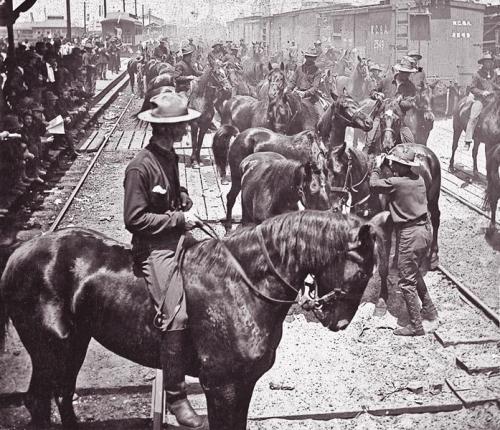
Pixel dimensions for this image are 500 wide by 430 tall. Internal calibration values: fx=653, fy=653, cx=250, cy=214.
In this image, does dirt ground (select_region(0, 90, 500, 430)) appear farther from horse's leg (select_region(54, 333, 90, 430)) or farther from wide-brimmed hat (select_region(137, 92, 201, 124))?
wide-brimmed hat (select_region(137, 92, 201, 124))

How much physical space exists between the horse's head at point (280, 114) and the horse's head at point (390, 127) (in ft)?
12.7

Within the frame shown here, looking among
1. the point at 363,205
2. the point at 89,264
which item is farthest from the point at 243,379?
the point at 363,205

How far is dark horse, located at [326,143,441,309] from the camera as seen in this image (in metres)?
8.33

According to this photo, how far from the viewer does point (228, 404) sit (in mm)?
4230

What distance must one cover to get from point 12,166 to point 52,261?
295 inches

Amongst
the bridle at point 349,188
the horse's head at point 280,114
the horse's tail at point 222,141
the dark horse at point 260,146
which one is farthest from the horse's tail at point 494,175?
the horse's tail at point 222,141

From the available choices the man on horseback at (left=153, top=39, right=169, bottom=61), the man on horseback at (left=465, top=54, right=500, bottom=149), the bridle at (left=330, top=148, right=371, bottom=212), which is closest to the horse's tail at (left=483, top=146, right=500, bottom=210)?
the bridle at (left=330, top=148, right=371, bottom=212)


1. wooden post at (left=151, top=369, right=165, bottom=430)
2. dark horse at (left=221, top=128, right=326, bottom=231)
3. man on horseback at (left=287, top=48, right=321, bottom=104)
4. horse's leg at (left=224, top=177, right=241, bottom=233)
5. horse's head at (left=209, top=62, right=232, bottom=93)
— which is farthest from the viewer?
man on horseback at (left=287, top=48, right=321, bottom=104)

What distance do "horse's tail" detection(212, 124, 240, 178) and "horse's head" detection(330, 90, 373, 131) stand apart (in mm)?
2641

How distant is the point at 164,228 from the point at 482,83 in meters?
13.8

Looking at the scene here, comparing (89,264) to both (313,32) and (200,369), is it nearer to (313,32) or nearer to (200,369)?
(200,369)

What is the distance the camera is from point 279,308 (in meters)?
4.10

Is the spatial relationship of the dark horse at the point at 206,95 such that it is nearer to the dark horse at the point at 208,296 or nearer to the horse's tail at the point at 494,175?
the horse's tail at the point at 494,175

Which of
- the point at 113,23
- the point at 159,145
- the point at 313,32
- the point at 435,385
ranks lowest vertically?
the point at 435,385
